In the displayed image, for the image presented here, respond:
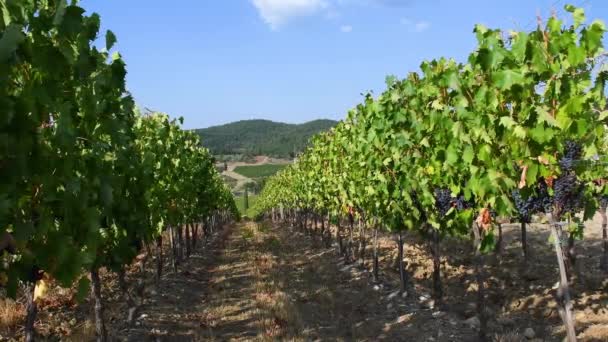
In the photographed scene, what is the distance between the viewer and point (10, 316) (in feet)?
32.2

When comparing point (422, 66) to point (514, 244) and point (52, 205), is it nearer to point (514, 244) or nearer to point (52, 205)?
point (52, 205)

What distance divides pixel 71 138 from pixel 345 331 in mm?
7900

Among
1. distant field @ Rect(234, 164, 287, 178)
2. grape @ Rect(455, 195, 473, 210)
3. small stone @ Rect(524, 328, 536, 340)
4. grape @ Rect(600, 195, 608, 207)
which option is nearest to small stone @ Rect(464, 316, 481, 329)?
small stone @ Rect(524, 328, 536, 340)

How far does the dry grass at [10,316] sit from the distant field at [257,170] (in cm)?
15580

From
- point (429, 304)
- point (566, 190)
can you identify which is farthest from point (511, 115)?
point (429, 304)

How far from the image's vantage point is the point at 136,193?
820cm

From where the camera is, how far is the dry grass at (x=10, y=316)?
9.63 metres

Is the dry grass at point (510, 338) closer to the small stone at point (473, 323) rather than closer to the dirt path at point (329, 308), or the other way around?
the dirt path at point (329, 308)

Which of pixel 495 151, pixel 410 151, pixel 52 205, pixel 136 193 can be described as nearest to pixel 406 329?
pixel 410 151

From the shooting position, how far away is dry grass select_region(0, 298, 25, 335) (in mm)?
9633

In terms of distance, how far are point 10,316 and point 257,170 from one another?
169m

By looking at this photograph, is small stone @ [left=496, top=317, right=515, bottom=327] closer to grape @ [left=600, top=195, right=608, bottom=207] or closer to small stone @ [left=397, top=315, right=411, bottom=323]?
small stone @ [left=397, top=315, right=411, bottom=323]

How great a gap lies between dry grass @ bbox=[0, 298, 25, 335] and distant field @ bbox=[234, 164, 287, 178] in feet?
511

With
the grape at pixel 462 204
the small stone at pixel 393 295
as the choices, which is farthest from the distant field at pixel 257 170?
the grape at pixel 462 204
